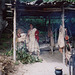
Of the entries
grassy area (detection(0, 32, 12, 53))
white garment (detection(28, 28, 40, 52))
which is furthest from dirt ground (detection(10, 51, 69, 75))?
grassy area (detection(0, 32, 12, 53))

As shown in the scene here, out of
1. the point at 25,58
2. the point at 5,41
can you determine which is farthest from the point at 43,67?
the point at 5,41

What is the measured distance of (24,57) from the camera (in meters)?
8.06

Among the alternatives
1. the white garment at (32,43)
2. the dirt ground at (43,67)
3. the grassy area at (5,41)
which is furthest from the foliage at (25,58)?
the grassy area at (5,41)

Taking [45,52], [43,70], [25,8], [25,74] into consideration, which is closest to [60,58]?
[45,52]

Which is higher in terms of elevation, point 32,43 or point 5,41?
point 32,43

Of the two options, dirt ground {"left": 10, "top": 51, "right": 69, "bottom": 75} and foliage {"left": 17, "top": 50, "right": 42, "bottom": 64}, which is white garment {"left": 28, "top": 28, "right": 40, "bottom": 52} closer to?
foliage {"left": 17, "top": 50, "right": 42, "bottom": 64}

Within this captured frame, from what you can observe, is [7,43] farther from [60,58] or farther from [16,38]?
[60,58]

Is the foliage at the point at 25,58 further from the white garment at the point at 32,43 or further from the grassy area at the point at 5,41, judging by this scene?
the grassy area at the point at 5,41

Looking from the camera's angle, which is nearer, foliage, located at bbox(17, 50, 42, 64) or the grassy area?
foliage, located at bbox(17, 50, 42, 64)

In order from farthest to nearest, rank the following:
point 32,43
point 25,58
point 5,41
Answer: point 5,41, point 32,43, point 25,58

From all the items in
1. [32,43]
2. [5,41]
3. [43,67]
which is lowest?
[43,67]

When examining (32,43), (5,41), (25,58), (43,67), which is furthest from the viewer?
(5,41)

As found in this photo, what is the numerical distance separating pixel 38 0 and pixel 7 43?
6372 mm

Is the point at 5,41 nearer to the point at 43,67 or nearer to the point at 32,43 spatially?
the point at 32,43
